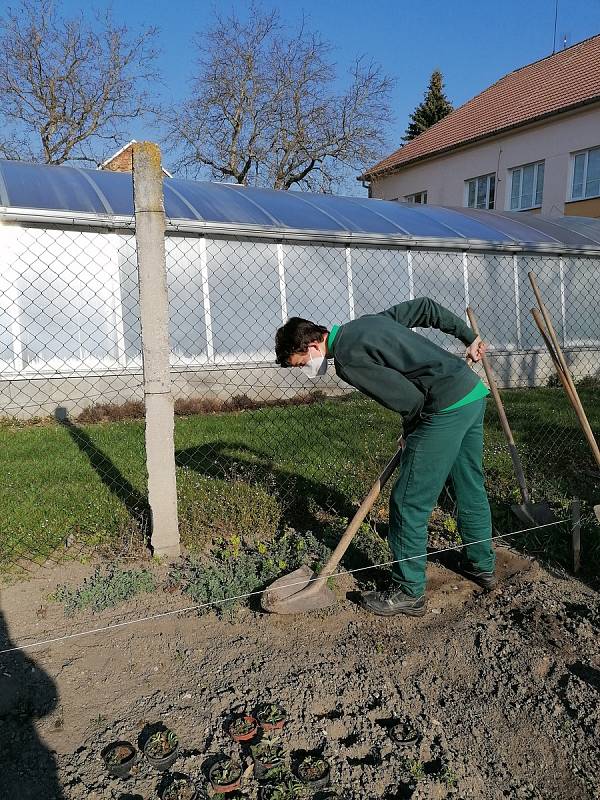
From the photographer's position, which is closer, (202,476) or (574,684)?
(574,684)

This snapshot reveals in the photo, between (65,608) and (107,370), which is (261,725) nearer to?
(65,608)

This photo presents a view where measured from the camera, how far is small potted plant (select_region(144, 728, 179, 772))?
81.5 inches

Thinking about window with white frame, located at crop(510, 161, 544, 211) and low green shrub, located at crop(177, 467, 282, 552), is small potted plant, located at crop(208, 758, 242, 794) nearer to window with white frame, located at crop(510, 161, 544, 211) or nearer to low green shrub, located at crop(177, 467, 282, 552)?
low green shrub, located at crop(177, 467, 282, 552)

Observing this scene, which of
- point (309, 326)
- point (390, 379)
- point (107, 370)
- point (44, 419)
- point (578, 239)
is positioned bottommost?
point (44, 419)

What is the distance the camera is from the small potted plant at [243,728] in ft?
7.16

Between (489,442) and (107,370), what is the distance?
544 cm

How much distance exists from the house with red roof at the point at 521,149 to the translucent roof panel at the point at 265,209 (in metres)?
6.58

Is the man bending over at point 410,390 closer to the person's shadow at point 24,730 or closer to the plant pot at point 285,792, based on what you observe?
the plant pot at point 285,792

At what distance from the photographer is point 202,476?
191 inches

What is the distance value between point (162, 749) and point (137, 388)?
Result: 720 centimetres

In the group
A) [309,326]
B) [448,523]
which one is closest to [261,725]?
[309,326]

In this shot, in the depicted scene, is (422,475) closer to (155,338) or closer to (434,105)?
(155,338)

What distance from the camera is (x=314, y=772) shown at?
2021 mm

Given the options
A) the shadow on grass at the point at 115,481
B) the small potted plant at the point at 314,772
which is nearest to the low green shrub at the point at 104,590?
the shadow on grass at the point at 115,481
